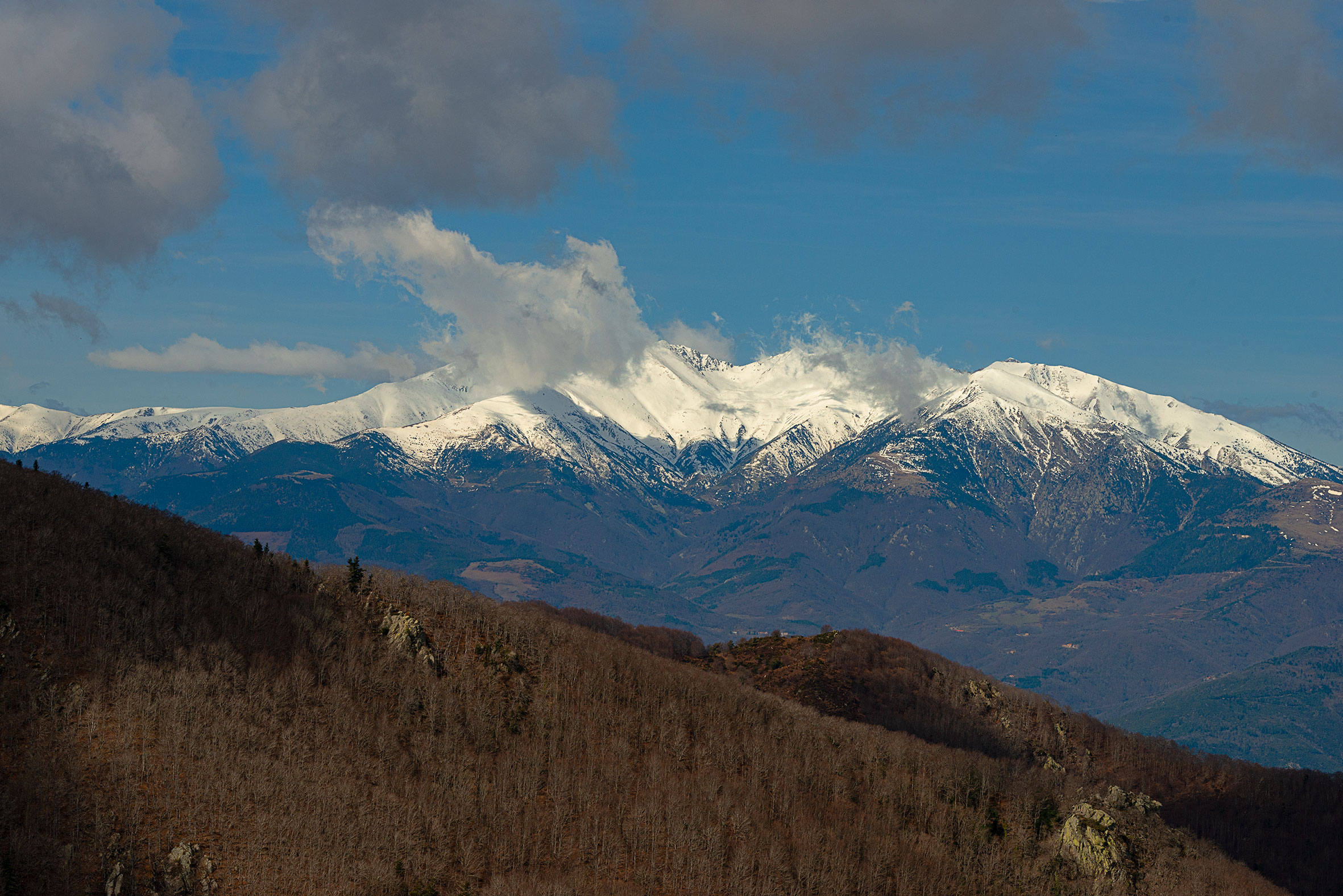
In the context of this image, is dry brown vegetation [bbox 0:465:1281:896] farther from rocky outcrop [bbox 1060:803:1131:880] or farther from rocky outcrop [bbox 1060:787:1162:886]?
rocky outcrop [bbox 1060:803:1131:880]

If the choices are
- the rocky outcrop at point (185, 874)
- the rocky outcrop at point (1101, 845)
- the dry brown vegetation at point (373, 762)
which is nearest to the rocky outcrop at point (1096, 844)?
the rocky outcrop at point (1101, 845)

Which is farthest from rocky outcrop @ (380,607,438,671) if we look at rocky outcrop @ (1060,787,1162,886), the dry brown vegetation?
rocky outcrop @ (1060,787,1162,886)

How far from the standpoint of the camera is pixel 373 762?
151 meters

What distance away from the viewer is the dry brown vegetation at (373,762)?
124750 millimetres

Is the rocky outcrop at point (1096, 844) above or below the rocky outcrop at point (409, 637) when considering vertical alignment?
below

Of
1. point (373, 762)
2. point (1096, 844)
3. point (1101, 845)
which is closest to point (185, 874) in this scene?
point (373, 762)

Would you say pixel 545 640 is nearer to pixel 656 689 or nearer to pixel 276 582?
pixel 656 689

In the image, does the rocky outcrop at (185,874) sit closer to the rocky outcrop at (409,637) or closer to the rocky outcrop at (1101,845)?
the rocky outcrop at (409,637)

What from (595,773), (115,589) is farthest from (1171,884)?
(115,589)

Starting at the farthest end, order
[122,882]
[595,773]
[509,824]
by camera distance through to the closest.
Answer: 1. [595,773]
2. [509,824]
3. [122,882]

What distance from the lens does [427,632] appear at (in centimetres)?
17812

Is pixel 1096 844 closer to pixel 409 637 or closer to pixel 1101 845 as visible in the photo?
pixel 1101 845

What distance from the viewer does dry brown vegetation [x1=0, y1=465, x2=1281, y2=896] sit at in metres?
125

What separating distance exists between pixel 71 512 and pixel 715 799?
104m
